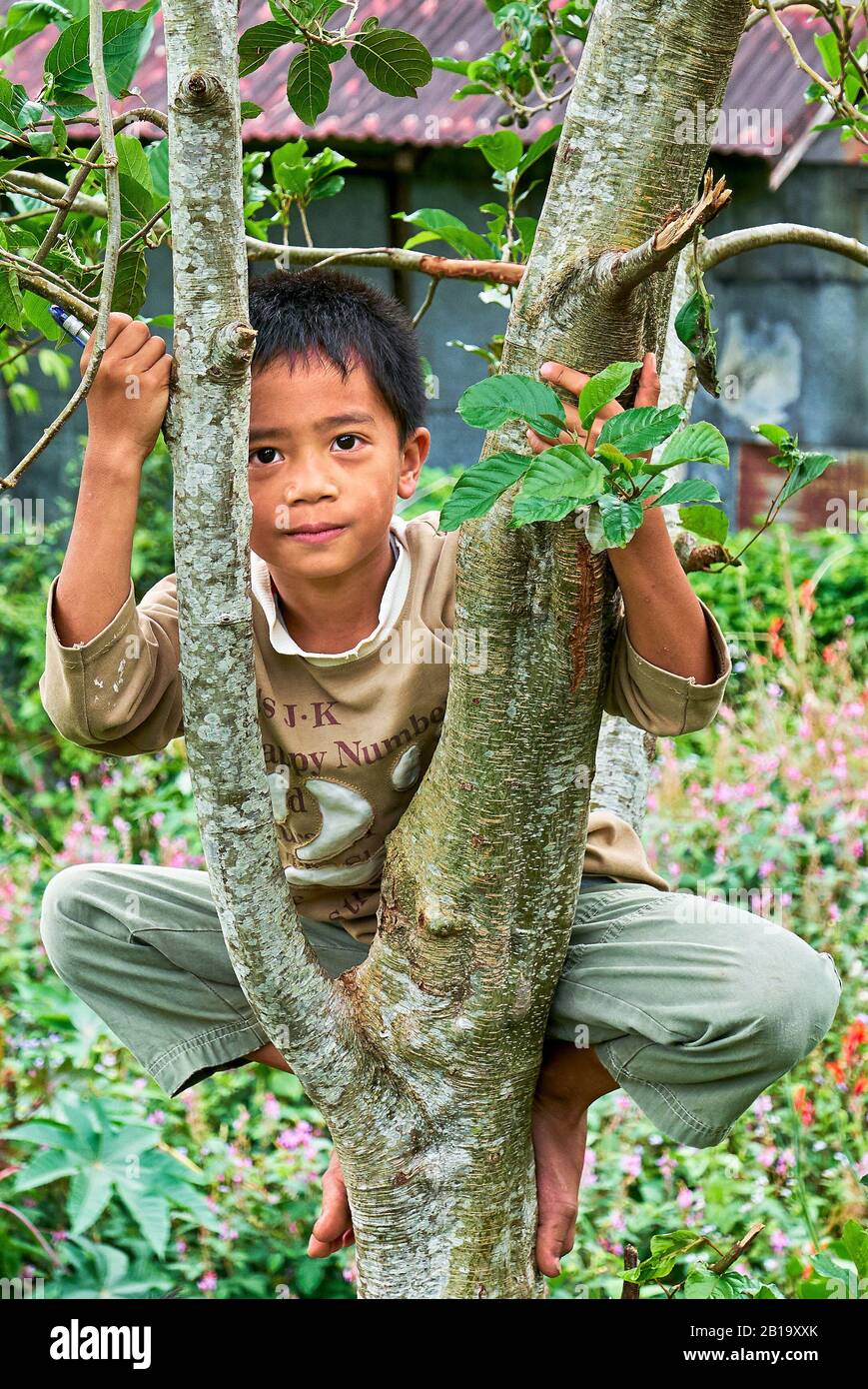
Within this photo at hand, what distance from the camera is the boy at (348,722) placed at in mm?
1469

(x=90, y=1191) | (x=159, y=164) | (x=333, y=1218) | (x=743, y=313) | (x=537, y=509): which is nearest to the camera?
(x=537, y=509)

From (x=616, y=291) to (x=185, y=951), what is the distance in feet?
3.44

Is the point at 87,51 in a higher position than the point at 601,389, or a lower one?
higher

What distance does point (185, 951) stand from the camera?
1855 mm

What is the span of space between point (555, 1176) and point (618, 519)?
3.18 ft

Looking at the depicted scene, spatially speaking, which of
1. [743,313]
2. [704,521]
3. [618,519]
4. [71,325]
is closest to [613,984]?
[704,521]

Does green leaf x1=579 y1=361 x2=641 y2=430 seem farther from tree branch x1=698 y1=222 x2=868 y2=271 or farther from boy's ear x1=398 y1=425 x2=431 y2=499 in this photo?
tree branch x1=698 y1=222 x2=868 y2=271

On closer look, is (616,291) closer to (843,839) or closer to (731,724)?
(843,839)

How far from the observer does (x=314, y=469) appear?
64.7 inches

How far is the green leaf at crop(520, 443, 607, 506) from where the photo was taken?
1.08m

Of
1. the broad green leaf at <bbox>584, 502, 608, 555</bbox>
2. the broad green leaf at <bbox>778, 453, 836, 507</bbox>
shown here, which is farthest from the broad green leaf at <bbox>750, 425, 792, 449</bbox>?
the broad green leaf at <bbox>584, 502, 608, 555</bbox>

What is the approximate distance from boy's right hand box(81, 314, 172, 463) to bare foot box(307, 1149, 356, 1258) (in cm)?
97

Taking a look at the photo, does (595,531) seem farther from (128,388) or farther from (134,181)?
(134,181)
